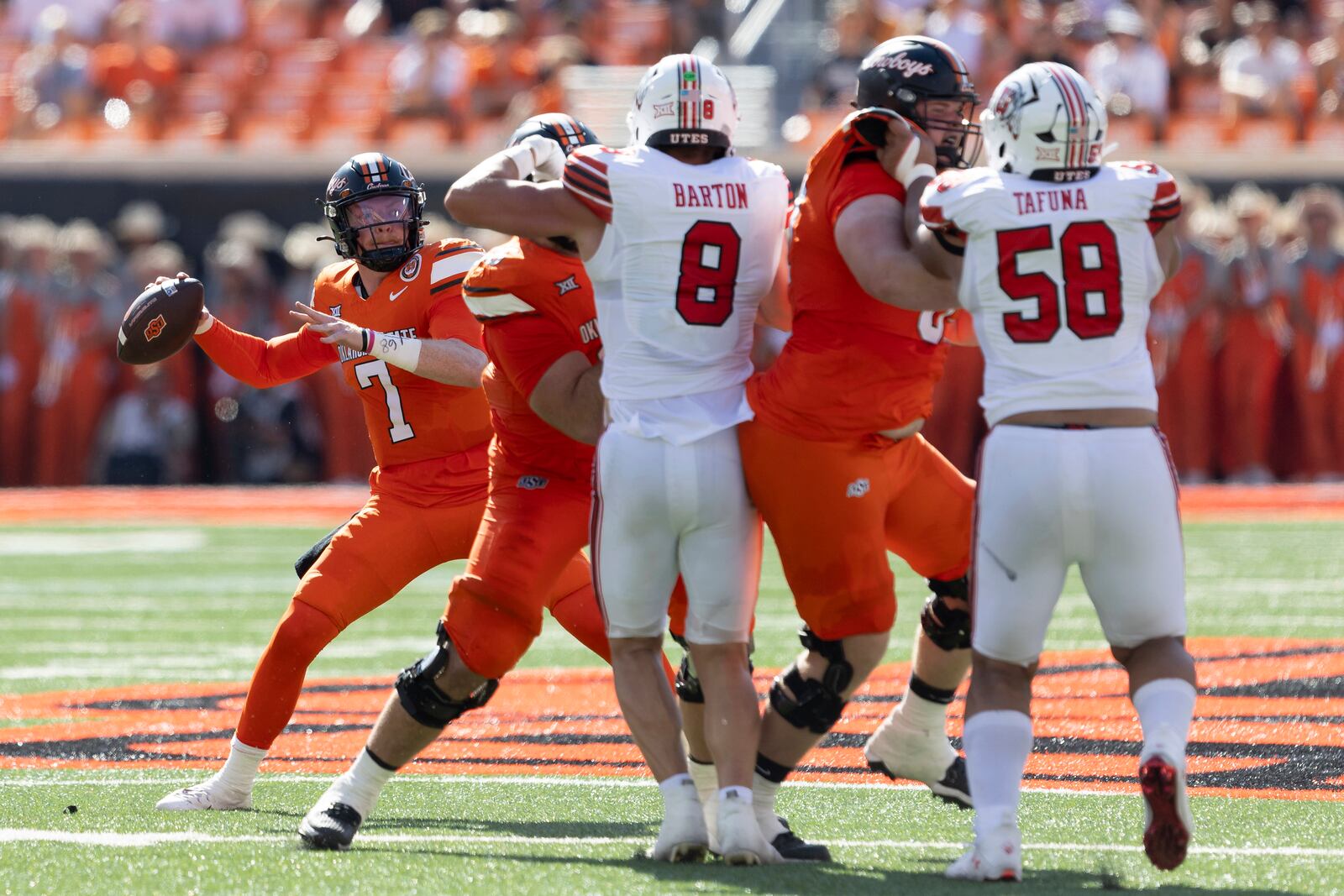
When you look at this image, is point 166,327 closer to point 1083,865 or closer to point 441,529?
point 441,529

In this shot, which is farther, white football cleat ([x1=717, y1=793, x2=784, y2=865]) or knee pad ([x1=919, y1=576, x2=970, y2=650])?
knee pad ([x1=919, y1=576, x2=970, y2=650])

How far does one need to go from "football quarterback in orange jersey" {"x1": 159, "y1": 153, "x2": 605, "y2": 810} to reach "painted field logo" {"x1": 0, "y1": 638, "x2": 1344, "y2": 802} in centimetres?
60

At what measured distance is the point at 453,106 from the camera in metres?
15.9

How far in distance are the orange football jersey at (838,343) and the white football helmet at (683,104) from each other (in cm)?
23

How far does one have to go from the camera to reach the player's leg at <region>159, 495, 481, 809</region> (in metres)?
4.75

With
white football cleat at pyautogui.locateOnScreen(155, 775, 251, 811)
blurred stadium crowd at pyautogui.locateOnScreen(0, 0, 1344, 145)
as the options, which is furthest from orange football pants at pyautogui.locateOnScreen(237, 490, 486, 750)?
blurred stadium crowd at pyautogui.locateOnScreen(0, 0, 1344, 145)

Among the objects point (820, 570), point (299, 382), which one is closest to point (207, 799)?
point (820, 570)

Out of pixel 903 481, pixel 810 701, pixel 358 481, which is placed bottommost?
pixel 358 481

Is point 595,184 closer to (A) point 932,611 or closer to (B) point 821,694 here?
(B) point 821,694

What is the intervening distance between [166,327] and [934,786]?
2167mm

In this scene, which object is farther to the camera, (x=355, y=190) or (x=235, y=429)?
(x=235, y=429)

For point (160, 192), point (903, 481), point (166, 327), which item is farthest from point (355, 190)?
point (160, 192)

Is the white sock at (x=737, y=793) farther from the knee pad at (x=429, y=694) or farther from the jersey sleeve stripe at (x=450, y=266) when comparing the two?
the jersey sleeve stripe at (x=450, y=266)

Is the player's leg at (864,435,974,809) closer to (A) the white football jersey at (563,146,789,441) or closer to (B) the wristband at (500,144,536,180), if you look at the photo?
(A) the white football jersey at (563,146,789,441)
